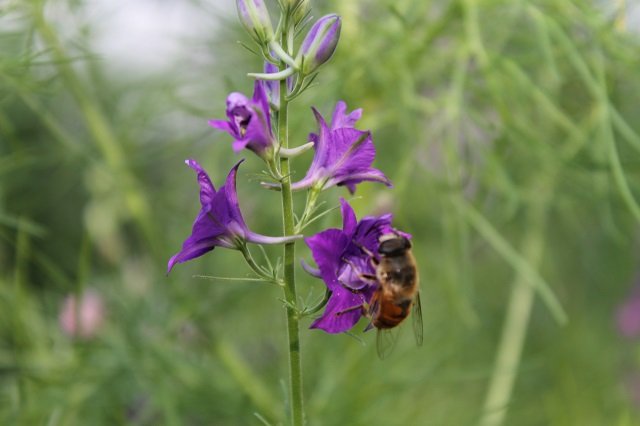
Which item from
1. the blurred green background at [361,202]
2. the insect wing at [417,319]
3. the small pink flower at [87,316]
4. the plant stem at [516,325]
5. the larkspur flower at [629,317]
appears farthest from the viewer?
Result: the larkspur flower at [629,317]

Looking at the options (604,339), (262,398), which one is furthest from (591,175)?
(604,339)

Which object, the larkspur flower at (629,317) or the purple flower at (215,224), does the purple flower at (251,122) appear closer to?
the purple flower at (215,224)

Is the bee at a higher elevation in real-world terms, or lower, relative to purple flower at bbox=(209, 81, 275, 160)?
lower

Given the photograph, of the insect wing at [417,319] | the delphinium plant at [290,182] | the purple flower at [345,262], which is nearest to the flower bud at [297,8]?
the delphinium plant at [290,182]

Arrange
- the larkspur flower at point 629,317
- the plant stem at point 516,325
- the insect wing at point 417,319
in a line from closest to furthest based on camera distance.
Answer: the insect wing at point 417,319 < the plant stem at point 516,325 < the larkspur flower at point 629,317

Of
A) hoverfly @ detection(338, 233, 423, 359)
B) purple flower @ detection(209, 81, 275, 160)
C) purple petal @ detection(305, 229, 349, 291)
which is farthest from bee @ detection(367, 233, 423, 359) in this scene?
purple flower @ detection(209, 81, 275, 160)

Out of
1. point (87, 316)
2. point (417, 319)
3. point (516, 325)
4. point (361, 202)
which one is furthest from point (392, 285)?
point (87, 316)

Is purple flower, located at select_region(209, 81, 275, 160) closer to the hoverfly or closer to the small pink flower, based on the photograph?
the hoverfly
